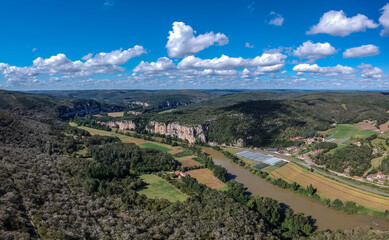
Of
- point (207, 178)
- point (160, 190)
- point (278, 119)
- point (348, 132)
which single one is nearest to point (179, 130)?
point (278, 119)

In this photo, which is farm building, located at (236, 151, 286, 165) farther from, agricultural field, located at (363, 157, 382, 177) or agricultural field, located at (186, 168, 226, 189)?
agricultural field, located at (363, 157, 382, 177)

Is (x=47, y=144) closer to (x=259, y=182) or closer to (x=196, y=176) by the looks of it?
(x=196, y=176)

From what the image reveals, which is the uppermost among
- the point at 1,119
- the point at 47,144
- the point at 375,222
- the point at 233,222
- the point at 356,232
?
the point at 1,119

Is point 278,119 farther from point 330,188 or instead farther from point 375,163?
point 330,188

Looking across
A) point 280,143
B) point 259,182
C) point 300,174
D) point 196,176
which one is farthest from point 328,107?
point 196,176

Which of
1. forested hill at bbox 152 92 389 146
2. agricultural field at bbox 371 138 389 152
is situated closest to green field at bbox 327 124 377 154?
forested hill at bbox 152 92 389 146

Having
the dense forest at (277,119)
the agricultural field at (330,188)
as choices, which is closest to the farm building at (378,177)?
the agricultural field at (330,188)

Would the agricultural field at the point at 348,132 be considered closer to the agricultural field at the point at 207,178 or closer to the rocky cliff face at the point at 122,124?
the agricultural field at the point at 207,178
